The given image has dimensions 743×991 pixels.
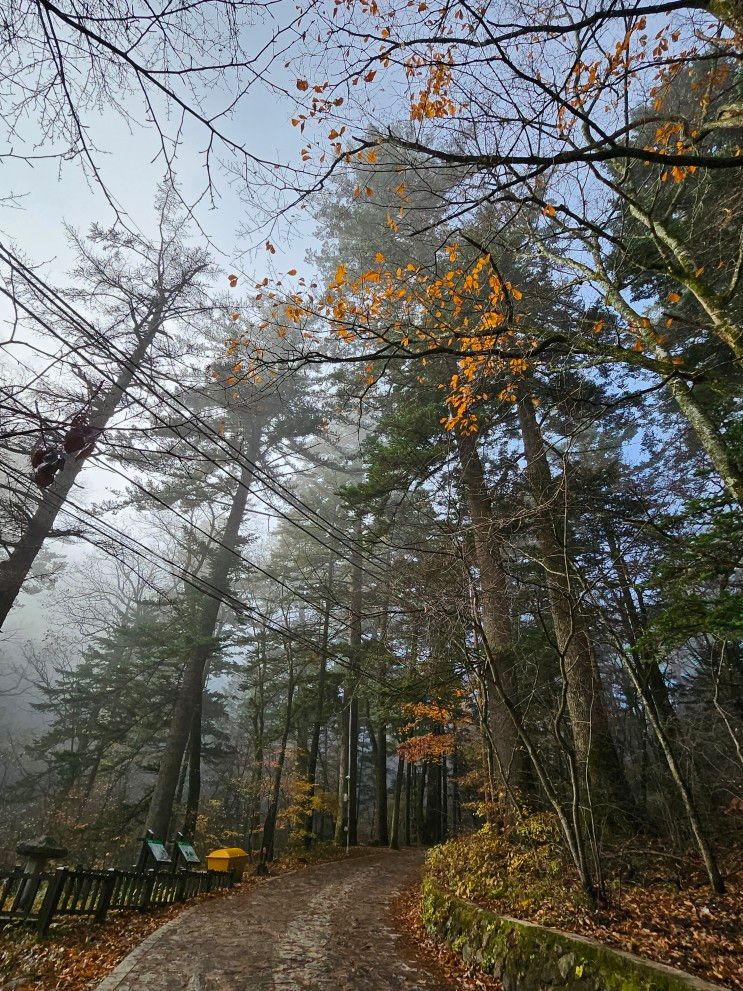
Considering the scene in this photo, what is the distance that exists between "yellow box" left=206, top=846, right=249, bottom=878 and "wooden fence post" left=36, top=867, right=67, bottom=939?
4.73m

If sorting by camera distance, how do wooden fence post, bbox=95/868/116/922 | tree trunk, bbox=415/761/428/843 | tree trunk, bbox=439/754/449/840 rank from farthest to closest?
tree trunk, bbox=415/761/428/843
tree trunk, bbox=439/754/449/840
wooden fence post, bbox=95/868/116/922

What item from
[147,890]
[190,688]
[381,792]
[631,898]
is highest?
[190,688]

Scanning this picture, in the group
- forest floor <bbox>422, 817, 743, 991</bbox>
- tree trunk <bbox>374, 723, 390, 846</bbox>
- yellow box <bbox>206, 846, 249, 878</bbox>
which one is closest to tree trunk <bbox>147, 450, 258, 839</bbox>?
yellow box <bbox>206, 846, 249, 878</bbox>

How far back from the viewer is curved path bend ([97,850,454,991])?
15.6 feet

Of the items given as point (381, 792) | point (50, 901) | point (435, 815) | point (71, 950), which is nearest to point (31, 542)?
point (50, 901)

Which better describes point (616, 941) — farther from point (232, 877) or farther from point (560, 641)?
point (232, 877)

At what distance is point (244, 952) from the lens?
219 inches

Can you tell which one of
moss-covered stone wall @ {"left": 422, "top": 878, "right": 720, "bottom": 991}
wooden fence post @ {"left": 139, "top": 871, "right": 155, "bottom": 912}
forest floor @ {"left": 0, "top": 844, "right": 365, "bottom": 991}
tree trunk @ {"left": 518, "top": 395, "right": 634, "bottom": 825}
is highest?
tree trunk @ {"left": 518, "top": 395, "right": 634, "bottom": 825}

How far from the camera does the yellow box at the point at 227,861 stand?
9.95 metres

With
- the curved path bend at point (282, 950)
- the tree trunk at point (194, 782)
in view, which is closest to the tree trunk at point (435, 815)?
the tree trunk at point (194, 782)

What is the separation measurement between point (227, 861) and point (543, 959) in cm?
836

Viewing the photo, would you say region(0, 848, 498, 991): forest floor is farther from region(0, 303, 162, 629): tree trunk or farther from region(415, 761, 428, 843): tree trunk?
region(415, 761, 428, 843): tree trunk

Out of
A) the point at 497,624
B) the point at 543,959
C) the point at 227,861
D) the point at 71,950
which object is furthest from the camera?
the point at 227,861

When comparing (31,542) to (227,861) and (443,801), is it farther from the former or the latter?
(443,801)
